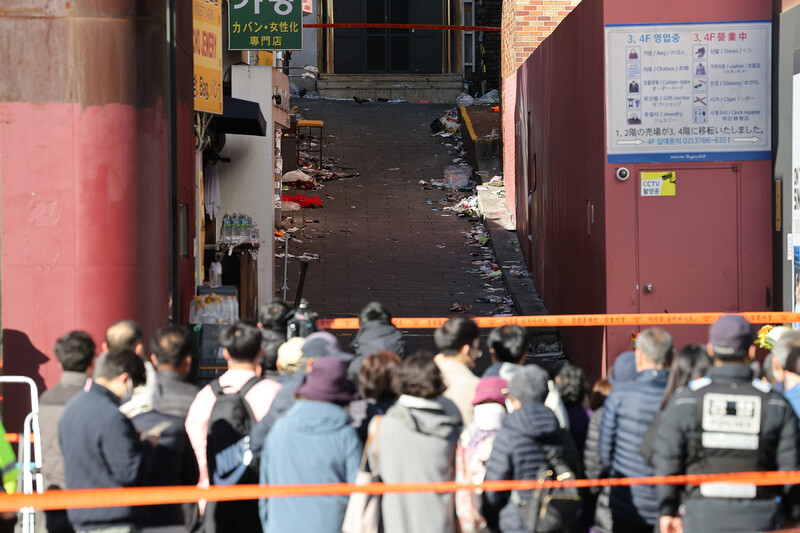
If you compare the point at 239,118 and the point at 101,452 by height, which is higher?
the point at 239,118

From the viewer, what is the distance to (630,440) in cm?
560

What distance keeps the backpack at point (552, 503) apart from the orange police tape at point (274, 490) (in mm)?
A: 44

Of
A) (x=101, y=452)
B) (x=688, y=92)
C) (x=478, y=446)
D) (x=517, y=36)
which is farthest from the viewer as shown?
(x=517, y=36)

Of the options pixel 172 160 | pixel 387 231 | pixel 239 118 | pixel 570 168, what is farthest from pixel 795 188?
pixel 387 231

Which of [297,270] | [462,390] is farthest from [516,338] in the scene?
[297,270]

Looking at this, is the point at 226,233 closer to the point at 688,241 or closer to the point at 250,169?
the point at 250,169

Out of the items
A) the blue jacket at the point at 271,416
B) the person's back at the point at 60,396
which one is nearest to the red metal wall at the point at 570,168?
the blue jacket at the point at 271,416

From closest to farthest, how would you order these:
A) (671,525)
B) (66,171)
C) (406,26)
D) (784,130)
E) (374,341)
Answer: (671,525)
(374,341)
(66,171)
(784,130)
(406,26)

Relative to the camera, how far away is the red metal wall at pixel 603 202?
10.8 m

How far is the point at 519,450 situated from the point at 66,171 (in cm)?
465

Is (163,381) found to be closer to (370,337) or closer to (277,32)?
(370,337)

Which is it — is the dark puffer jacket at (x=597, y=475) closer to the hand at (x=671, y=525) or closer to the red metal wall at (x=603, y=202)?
the hand at (x=671, y=525)

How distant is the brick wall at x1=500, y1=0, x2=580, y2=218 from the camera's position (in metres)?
18.5

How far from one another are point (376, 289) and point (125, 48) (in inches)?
357
